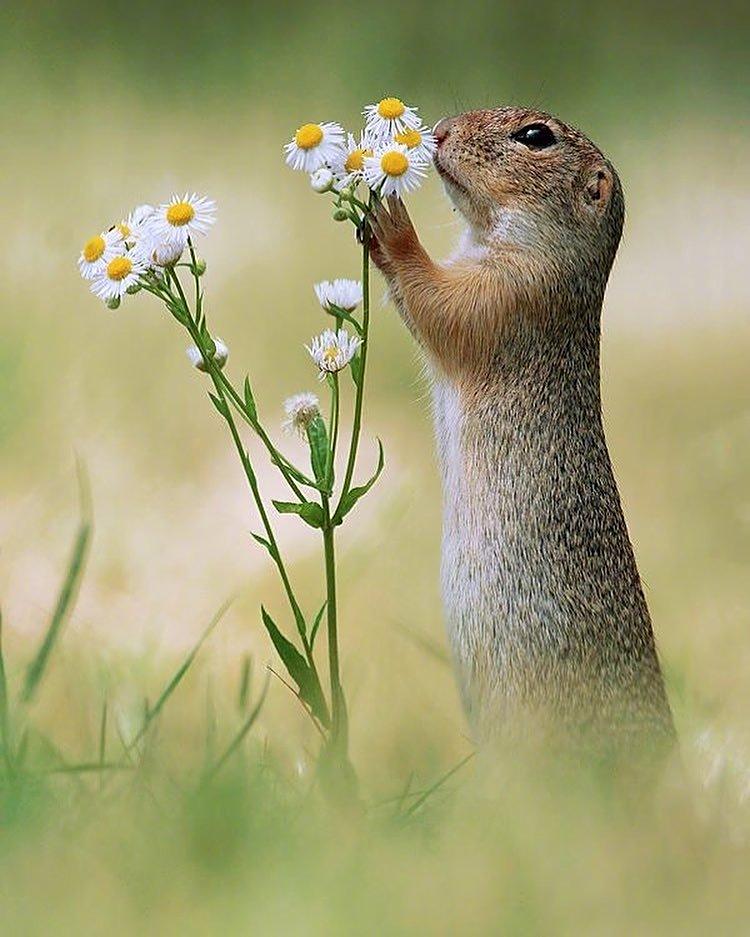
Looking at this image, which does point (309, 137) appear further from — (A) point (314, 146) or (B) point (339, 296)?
(B) point (339, 296)

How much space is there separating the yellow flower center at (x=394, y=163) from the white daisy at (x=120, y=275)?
43 centimetres

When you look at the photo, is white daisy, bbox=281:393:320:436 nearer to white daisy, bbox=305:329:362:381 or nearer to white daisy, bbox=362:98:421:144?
white daisy, bbox=305:329:362:381

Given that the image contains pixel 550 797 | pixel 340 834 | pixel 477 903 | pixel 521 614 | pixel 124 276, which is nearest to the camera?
pixel 477 903

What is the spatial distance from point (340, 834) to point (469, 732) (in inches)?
35.6

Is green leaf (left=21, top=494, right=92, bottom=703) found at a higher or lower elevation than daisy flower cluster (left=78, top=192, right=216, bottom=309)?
lower

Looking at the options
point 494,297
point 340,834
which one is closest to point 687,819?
point 340,834

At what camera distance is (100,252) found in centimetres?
268

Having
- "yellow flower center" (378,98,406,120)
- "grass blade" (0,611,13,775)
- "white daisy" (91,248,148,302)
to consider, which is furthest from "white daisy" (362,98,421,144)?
"grass blade" (0,611,13,775)

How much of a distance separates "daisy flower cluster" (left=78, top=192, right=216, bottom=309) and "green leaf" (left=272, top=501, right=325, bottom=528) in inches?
15.9

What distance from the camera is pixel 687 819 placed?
7.54ft

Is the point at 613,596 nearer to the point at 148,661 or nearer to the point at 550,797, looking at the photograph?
the point at 550,797

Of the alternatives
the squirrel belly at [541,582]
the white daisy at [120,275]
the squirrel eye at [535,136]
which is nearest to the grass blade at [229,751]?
the squirrel belly at [541,582]

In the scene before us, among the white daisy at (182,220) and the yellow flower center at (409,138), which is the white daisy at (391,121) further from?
the white daisy at (182,220)

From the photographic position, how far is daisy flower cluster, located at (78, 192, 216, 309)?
8.50 ft
